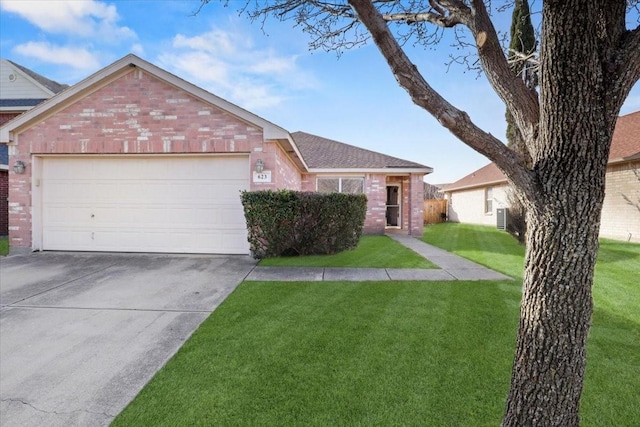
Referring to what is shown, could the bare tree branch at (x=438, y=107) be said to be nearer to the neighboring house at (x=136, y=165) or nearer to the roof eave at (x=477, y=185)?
the neighboring house at (x=136, y=165)

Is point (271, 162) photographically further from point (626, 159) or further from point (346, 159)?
point (626, 159)

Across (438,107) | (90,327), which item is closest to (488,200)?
(438,107)

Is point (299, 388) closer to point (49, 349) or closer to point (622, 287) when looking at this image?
point (49, 349)

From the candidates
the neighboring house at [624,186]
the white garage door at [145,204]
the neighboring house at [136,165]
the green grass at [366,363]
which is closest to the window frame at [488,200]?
the neighboring house at [624,186]

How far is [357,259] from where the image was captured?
24.5 feet

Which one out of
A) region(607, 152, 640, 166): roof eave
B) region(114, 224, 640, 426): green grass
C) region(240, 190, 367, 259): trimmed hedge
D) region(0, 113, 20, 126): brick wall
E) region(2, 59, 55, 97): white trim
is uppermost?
region(2, 59, 55, 97): white trim

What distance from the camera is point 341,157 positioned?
14.7m

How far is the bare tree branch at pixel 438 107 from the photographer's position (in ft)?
5.61

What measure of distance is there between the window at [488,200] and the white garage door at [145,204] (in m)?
17.3

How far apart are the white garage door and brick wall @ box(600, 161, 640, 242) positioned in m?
13.1

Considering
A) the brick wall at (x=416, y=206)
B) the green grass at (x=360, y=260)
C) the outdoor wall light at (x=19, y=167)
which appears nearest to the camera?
the green grass at (x=360, y=260)

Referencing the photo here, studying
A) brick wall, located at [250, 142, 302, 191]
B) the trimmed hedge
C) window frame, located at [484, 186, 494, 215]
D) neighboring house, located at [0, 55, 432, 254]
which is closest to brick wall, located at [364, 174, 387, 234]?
the trimmed hedge

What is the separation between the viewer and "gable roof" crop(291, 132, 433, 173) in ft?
43.5

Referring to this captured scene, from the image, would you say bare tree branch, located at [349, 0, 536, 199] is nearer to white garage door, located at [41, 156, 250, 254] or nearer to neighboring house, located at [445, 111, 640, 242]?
white garage door, located at [41, 156, 250, 254]
